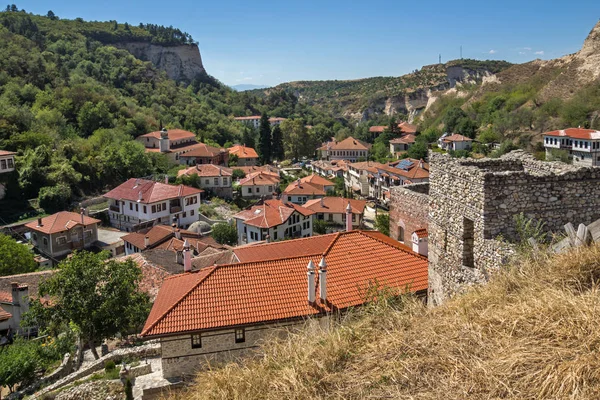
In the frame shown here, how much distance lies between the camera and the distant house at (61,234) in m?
34.7

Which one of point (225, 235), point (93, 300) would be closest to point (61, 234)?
point (225, 235)

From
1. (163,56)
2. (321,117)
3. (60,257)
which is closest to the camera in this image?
(60,257)

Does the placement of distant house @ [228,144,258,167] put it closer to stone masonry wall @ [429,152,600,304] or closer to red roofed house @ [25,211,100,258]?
red roofed house @ [25,211,100,258]

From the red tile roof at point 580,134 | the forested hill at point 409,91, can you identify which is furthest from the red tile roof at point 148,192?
the forested hill at point 409,91

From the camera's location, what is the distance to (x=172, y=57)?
440 ft

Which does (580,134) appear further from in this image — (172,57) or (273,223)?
(172,57)

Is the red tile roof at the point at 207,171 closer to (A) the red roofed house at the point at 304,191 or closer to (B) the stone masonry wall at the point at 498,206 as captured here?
(A) the red roofed house at the point at 304,191

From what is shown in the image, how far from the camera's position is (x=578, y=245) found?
5.85 meters

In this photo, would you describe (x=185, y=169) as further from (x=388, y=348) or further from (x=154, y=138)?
(x=388, y=348)

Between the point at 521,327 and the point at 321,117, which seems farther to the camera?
the point at 321,117

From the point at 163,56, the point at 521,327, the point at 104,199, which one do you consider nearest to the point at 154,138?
the point at 104,199

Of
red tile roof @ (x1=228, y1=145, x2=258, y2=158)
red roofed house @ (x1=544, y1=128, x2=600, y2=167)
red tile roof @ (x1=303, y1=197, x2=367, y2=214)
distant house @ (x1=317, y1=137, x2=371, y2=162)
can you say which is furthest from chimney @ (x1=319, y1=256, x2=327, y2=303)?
distant house @ (x1=317, y1=137, x2=371, y2=162)

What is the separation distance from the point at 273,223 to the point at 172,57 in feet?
362

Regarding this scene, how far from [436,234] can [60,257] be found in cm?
3262
